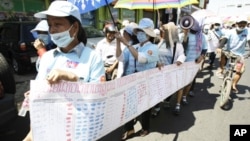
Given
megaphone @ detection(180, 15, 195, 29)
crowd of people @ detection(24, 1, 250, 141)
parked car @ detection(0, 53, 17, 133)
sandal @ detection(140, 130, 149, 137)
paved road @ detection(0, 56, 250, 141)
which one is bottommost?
paved road @ detection(0, 56, 250, 141)

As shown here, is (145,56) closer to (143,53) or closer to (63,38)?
(143,53)

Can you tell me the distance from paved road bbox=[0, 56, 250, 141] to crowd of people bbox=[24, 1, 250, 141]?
194mm

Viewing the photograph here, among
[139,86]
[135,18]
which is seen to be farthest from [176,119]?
[135,18]

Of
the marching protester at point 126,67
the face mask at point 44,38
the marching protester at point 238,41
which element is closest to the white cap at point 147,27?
the marching protester at point 126,67

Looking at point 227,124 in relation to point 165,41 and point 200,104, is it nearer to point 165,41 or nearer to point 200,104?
point 200,104

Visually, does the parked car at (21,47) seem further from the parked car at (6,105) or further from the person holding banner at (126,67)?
the person holding banner at (126,67)

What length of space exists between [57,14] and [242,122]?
13.1 ft

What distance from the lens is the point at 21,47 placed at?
7.52 metres

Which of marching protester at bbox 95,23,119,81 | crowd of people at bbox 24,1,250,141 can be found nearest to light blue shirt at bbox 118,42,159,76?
crowd of people at bbox 24,1,250,141

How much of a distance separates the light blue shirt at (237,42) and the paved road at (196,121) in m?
1.14

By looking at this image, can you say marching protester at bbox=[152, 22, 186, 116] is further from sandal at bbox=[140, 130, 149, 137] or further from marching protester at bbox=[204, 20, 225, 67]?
marching protester at bbox=[204, 20, 225, 67]

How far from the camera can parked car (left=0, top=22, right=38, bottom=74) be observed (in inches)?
300

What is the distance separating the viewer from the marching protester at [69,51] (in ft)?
6.28

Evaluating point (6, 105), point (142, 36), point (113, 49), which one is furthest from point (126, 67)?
point (6, 105)
